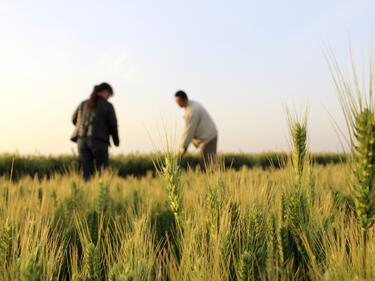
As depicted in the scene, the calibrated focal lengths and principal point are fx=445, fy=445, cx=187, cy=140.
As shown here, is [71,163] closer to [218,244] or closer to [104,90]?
[104,90]

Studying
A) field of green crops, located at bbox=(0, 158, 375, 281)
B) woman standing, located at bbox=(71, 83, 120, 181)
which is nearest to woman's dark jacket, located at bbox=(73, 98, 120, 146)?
woman standing, located at bbox=(71, 83, 120, 181)

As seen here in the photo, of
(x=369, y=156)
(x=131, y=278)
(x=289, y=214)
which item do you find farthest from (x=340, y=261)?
(x=131, y=278)

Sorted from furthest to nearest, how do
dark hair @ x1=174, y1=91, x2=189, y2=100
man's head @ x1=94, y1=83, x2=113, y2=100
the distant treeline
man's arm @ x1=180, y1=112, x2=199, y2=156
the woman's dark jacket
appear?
the distant treeline → dark hair @ x1=174, y1=91, x2=189, y2=100 → man's arm @ x1=180, y1=112, x2=199, y2=156 → man's head @ x1=94, y1=83, x2=113, y2=100 → the woman's dark jacket

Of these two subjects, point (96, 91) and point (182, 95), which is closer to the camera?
point (96, 91)

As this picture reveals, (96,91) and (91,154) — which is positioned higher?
(96,91)

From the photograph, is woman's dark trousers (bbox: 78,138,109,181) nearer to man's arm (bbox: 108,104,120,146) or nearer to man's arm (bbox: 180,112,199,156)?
man's arm (bbox: 108,104,120,146)

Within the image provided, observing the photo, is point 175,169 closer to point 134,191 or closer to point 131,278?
point 131,278

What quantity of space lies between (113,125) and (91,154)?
0.58 metres

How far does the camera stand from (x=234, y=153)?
1528cm

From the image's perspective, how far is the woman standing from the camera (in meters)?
6.52

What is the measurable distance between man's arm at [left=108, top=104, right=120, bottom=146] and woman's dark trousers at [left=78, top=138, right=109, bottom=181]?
0.58ft

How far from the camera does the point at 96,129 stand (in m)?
6.50

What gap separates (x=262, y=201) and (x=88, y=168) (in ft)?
16.5

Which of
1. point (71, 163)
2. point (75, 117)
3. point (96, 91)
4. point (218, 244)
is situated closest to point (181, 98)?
point (96, 91)
